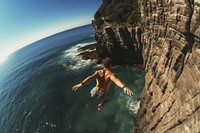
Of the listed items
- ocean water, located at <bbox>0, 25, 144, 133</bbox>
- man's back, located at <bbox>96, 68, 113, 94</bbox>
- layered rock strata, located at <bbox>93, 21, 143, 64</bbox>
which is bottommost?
Result: ocean water, located at <bbox>0, 25, 144, 133</bbox>

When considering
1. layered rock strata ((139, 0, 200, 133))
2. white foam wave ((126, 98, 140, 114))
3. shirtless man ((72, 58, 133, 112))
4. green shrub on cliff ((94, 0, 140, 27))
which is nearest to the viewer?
shirtless man ((72, 58, 133, 112))

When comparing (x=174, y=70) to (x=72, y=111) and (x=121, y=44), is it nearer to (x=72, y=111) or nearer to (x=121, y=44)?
(x=72, y=111)

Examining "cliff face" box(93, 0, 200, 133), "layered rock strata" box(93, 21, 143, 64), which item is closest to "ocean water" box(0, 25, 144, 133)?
"layered rock strata" box(93, 21, 143, 64)

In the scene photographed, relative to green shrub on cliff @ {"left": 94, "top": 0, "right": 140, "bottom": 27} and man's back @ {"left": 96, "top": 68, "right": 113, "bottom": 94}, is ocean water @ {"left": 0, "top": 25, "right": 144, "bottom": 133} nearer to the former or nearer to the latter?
green shrub on cliff @ {"left": 94, "top": 0, "right": 140, "bottom": 27}

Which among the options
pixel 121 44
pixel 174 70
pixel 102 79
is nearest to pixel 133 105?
pixel 174 70

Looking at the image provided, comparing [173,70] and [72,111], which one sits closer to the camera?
[173,70]

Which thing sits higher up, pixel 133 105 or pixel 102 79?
pixel 102 79
